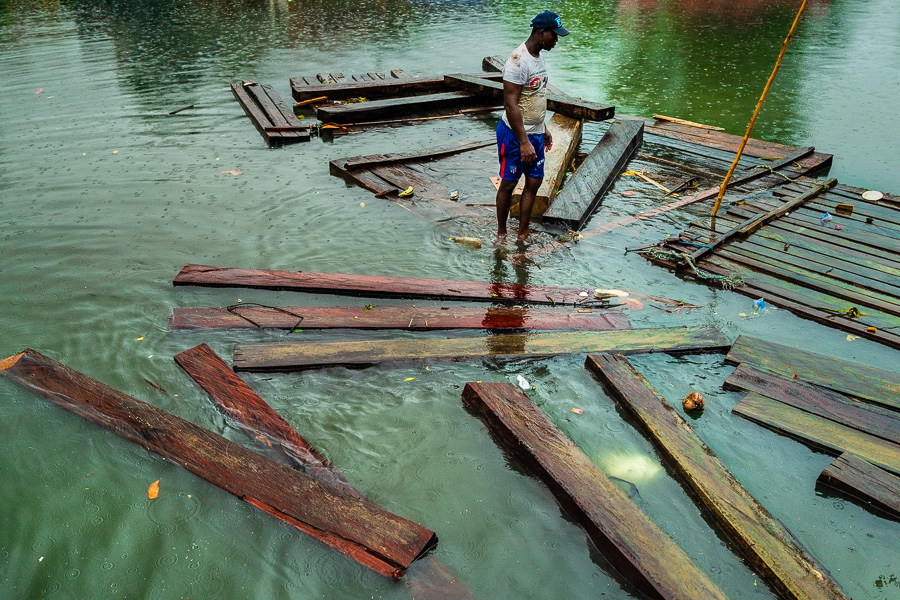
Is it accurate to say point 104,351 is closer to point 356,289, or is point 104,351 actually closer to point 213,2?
point 356,289

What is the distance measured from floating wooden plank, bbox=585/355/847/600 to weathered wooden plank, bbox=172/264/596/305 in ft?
3.94

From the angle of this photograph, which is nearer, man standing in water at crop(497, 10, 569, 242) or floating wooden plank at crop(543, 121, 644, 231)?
man standing in water at crop(497, 10, 569, 242)

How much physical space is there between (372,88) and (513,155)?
19.5ft

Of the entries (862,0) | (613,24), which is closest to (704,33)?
(613,24)

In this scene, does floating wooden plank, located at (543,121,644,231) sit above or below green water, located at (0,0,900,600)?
above

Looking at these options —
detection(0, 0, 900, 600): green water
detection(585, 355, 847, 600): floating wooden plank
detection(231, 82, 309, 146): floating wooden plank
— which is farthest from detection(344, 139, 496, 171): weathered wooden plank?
detection(585, 355, 847, 600): floating wooden plank

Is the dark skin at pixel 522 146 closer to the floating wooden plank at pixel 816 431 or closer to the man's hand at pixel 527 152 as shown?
the man's hand at pixel 527 152

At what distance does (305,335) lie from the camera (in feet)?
16.1

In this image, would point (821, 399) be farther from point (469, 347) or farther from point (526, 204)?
point (526, 204)

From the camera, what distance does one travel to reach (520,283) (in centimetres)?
577

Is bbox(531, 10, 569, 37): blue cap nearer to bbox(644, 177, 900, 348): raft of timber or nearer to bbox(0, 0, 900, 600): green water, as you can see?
bbox(0, 0, 900, 600): green water

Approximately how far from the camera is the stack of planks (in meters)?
3.58

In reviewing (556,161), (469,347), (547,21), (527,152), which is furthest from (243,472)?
(556,161)

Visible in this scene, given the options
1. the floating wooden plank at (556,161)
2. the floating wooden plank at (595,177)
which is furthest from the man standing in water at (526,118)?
the floating wooden plank at (595,177)
